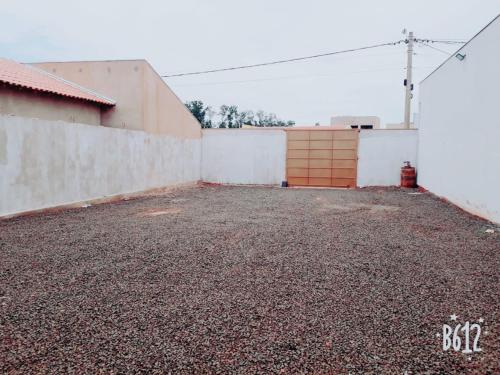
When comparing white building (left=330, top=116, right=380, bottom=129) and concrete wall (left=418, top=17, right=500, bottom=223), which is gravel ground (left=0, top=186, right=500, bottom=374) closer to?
concrete wall (left=418, top=17, right=500, bottom=223)

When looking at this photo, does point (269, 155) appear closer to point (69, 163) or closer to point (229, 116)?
point (69, 163)

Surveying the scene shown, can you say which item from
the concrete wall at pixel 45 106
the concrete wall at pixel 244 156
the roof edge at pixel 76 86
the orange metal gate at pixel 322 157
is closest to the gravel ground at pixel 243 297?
the concrete wall at pixel 45 106

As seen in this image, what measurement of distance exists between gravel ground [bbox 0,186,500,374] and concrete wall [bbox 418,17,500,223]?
1466 mm

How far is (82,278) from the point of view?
349 centimetres

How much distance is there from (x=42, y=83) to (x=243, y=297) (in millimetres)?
10872

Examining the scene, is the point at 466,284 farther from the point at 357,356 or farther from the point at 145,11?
the point at 145,11

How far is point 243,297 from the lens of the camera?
301 centimetres

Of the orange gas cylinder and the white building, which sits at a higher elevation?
the white building

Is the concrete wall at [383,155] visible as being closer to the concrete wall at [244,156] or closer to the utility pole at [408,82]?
the utility pole at [408,82]

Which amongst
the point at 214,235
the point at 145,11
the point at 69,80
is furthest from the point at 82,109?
the point at 214,235

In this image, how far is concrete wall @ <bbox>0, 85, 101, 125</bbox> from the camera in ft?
31.3

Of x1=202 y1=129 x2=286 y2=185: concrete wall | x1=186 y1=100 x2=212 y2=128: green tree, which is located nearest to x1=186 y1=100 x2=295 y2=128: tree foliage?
x1=186 y1=100 x2=212 y2=128: green tree

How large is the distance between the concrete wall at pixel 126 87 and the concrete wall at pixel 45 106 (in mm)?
819

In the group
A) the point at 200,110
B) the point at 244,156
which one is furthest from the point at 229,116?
the point at 244,156
